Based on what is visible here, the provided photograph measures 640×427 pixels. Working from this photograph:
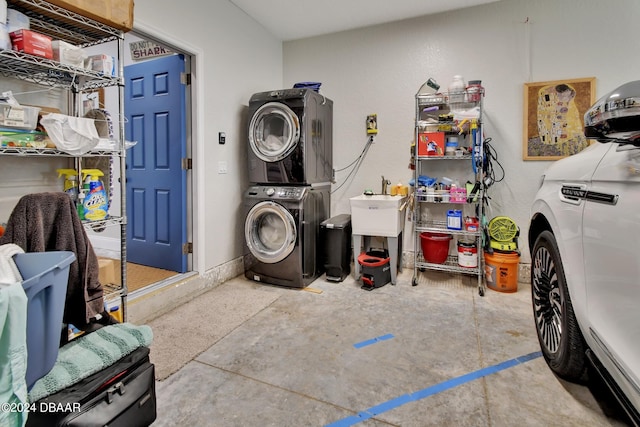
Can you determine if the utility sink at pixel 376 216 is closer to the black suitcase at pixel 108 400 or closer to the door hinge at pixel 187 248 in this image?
the door hinge at pixel 187 248

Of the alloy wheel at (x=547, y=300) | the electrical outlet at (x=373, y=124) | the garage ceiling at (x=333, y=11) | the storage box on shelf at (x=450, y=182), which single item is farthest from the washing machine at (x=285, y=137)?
the alloy wheel at (x=547, y=300)

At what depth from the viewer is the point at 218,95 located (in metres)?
3.19

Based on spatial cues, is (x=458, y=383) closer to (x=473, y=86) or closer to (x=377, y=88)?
(x=473, y=86)

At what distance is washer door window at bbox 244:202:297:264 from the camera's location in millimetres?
3137

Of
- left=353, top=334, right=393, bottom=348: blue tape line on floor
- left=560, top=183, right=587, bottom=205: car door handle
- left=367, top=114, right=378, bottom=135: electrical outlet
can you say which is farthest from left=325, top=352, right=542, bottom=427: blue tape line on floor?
left=367, top=114, right=378, bottom=135: electrical outlet

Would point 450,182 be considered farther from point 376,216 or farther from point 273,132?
point 273,132

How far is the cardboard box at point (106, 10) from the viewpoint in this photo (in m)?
1.58

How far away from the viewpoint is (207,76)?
10.0ft

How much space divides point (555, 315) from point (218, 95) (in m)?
3.11

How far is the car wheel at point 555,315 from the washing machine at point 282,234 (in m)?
1.86

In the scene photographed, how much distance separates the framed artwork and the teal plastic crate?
3696 mm

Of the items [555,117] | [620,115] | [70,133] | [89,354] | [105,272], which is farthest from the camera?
[555,117]

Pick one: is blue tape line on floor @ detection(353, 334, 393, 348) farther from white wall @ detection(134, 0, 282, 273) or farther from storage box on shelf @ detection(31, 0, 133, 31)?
storage box on shelf @ detection(31, 0, 133, 31)

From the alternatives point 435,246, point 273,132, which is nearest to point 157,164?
point 273,132
